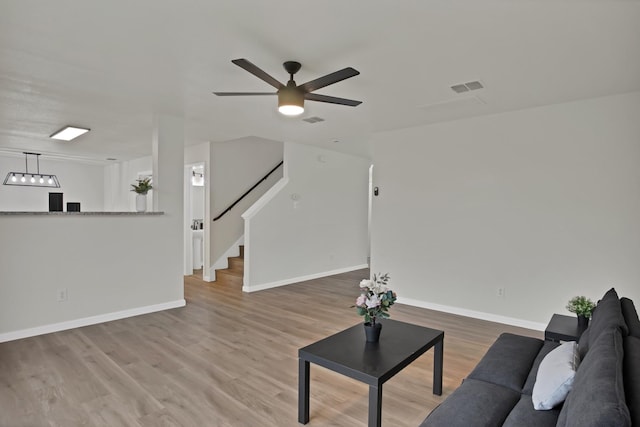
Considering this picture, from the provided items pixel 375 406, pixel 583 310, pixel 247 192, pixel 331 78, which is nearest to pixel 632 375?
pixel 375 406

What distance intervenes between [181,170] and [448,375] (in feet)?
12.6

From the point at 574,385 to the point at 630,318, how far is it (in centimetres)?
101

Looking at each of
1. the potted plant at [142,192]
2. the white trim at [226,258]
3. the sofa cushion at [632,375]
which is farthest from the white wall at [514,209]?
the potted plant at [142,192]

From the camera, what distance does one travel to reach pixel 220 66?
2971 millimetres

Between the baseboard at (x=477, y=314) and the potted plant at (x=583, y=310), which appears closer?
the potted plant at (x=583, y=310)

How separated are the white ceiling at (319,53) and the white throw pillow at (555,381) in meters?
1.91

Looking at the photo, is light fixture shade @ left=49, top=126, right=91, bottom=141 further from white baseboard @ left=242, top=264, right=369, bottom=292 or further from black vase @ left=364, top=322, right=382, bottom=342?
black vase @ left=364, top=322, right=382, bottom=342

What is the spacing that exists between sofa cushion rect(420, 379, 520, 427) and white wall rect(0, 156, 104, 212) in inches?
401

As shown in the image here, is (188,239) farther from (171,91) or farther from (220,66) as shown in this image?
(220,66)

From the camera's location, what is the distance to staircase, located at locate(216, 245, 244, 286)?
6.14 m

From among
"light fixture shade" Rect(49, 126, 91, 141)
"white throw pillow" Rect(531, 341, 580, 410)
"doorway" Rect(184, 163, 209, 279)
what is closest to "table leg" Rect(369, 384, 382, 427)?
"white throw pillow" Rect(531, 341, 580, 410)

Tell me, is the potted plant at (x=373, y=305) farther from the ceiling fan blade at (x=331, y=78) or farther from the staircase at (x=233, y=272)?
the staircase at (x=233, y=272)

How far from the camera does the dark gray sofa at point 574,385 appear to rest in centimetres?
108

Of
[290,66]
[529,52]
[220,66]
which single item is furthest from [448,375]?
[220,66]
